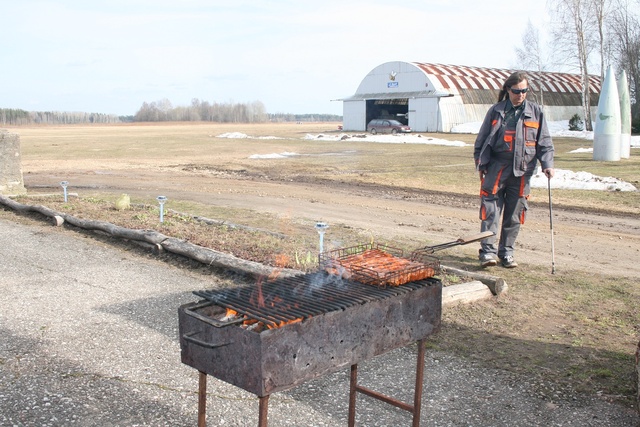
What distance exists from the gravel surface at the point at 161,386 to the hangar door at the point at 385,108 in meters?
46.9

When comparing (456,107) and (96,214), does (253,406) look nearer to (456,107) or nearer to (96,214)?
(96,214)

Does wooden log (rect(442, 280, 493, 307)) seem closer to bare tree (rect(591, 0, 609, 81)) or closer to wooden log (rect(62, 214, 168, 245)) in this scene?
wooden log (rect(62, 214, 168, 245))

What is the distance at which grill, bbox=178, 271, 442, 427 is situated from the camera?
3.02 meters

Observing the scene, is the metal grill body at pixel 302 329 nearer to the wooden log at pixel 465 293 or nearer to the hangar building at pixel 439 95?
the wooden log at pixel 465 293

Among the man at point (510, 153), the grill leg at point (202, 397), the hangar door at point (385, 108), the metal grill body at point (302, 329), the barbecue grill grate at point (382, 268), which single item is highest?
the hangar door at point (385, 108)

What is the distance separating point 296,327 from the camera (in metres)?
3.06

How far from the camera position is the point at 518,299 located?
6.46 m

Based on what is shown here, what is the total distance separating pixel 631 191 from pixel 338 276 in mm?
12822

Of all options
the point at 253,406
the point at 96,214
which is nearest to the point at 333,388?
the point at 253,406

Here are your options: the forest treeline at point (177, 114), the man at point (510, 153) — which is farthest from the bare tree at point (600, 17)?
the forest treeline at point (177, 114)

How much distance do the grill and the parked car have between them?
42.4 m

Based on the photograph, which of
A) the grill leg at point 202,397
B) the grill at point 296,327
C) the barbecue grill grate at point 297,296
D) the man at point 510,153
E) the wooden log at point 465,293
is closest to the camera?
the grill at point 296,327

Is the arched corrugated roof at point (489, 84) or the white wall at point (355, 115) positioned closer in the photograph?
the arched corrugated roof at point (489, 84)

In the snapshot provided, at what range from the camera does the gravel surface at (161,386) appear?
13.4 feet
